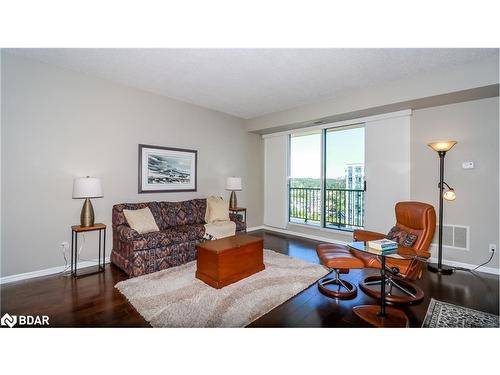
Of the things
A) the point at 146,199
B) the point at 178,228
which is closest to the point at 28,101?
the point at 146,199

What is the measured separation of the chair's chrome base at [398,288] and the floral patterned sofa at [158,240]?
86.9 inches

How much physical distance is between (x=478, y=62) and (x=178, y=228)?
4652 millimetres

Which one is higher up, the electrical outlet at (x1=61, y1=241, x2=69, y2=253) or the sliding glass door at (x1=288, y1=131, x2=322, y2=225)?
the sliding glass door at (x1=288, y1=131, x2=322, y2=225)

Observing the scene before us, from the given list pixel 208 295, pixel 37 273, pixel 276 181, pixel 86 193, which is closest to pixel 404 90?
pixel 276 181

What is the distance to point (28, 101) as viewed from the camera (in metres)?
2.84

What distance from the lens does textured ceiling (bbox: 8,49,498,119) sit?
8.77 feet

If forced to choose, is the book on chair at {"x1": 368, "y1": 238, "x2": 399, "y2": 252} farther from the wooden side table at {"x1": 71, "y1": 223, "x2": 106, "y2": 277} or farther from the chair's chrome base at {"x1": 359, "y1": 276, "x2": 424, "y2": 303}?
the wooden side table at {"x1": 71, "y1": 223, "x2": 106, "y2": 277}

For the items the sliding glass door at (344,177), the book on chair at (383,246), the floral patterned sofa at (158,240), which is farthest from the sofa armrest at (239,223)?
the book on chair at (383,246)

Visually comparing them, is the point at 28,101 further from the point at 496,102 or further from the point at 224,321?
the point at 496,102

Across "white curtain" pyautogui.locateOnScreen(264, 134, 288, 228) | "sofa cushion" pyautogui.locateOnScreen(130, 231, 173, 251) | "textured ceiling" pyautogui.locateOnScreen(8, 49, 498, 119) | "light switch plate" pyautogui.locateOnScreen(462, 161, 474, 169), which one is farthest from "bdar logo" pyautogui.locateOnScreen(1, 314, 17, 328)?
"light switch plate" pyautogui.locateOnScreen(462, 161, 474, 169)

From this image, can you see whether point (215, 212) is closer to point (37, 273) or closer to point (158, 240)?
point (158, 240)

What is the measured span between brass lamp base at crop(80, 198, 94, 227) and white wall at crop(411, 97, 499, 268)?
198 inches

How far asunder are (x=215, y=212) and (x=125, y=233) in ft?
5.21
